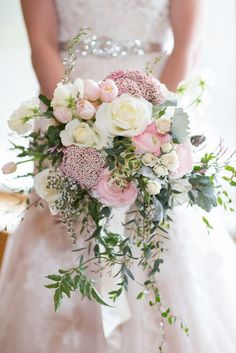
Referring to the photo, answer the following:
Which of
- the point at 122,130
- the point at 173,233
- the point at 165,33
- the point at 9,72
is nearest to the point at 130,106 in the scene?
the point at 122,130

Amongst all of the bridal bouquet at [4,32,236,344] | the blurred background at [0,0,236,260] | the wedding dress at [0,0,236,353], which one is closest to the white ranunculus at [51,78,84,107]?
the bridal bouquet at [4,32,236,344]

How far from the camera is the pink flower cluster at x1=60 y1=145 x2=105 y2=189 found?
2.49 ft

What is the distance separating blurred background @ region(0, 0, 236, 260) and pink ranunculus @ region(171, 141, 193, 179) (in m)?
0.93

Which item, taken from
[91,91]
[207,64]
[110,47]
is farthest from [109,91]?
[207,64]

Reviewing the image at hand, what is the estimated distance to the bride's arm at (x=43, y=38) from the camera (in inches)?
43.9

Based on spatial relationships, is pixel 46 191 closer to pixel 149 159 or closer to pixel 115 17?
pixel 149 159

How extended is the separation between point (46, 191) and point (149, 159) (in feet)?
0.62

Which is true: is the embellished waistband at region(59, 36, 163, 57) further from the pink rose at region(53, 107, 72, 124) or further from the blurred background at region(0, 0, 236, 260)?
the blurred background at region(0, 0, 236, 260)

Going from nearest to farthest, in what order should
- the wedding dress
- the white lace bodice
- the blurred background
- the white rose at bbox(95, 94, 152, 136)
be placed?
the white rose at bbox(95, 94, 152, 136) → the wedding dress → the white lace bodice → the blurred background

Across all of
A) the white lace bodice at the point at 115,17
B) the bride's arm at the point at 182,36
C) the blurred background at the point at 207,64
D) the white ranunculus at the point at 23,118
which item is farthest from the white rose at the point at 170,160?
the blurred background at the point at 207,64

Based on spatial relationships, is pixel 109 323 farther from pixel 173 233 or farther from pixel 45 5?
pixel 45 5

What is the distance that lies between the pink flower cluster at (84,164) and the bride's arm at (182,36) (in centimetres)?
45

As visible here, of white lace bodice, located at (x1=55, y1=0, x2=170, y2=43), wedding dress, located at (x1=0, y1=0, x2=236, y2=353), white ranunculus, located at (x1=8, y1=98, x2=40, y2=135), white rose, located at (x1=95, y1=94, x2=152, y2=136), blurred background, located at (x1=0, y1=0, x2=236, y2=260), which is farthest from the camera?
blurred background, located at (x1=0, y1=0, x2=236, y2=260)

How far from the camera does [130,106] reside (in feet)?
2.43
